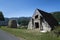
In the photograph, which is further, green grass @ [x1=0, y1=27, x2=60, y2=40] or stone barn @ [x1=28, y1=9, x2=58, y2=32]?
stone barn @ [x1=28, y1=9, x2=58, y2=32]

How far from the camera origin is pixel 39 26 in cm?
2867

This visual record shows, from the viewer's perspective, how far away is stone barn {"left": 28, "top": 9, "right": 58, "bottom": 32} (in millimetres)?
26316

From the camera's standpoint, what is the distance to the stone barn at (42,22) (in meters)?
26.3

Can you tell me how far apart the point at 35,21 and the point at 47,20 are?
3.67 meters

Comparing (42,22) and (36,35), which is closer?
(36,35)

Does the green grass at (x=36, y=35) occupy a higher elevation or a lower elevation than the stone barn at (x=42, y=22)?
lower

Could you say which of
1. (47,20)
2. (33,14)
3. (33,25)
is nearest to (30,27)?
(33,25)

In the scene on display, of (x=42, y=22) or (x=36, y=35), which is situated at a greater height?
(x=42, y=22)

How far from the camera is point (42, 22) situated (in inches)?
1105

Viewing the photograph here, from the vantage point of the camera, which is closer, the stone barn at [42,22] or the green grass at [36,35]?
the green grass at [36,35]

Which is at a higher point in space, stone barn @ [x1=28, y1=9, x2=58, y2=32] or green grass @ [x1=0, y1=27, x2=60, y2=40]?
stone barn @ [x1=28, y1=9, x2=58, y2=32]

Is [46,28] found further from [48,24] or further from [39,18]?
[39,18]

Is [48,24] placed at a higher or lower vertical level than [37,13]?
lower

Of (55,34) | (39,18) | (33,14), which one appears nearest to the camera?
(55,34)
